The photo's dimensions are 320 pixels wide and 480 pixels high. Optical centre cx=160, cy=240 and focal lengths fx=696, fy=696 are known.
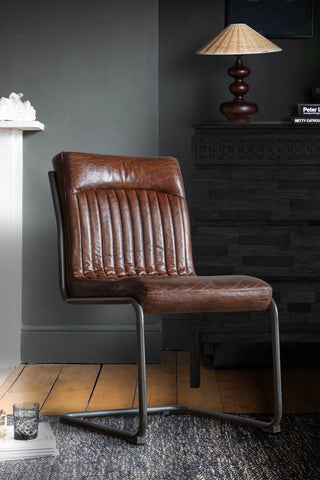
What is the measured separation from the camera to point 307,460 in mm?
1958

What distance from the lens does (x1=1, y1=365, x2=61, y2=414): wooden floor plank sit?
2598 mm

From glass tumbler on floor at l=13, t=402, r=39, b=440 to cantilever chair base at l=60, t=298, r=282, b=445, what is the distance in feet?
0.78

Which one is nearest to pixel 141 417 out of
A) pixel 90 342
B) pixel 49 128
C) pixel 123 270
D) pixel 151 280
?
pixel 151 280

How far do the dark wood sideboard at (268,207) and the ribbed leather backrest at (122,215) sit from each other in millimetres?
331

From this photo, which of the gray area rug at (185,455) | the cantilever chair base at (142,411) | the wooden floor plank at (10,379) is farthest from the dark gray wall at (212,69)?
the gray area rug at (185,455)

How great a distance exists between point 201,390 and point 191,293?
819 millimetres

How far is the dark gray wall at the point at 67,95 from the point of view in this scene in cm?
319

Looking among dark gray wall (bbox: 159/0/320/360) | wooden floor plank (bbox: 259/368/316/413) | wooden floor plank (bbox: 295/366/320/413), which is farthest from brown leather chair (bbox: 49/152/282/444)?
dark gray wall (bbox: 159/0/320/360)

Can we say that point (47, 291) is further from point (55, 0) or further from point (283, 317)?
point (55, 0)

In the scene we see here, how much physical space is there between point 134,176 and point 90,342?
1.00 meters

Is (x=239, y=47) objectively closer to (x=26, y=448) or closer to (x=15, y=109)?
(x=15, y=109)

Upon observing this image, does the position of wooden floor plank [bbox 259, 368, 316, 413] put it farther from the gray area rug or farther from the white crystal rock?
the white crystal rock

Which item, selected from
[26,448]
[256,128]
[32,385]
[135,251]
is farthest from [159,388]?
[256,128]

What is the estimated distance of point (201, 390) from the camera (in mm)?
2754
